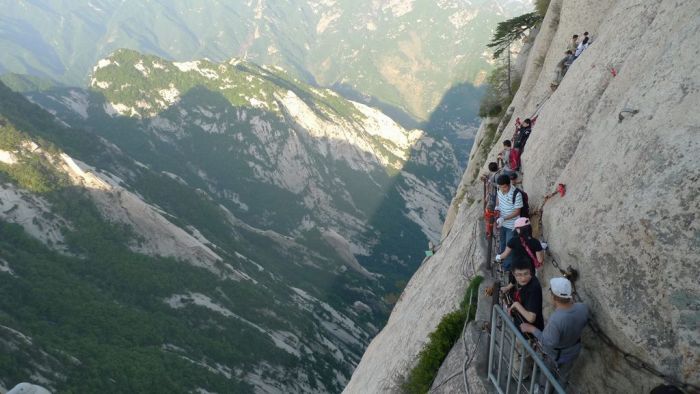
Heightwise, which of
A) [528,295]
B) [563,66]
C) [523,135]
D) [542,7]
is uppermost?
[542,7]

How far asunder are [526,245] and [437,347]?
466 cm

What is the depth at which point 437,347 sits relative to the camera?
1345cm

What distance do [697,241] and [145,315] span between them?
84172 millimetres

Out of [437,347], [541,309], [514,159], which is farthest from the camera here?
[514,159]

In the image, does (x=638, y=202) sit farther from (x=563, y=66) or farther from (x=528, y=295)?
(x=563, y=66)

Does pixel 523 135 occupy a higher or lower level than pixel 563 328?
higher

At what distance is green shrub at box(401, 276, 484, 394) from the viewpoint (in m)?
13.2

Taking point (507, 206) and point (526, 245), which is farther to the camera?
point (507, 206)

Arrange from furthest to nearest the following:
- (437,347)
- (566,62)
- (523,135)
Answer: (566,62)
(523,135)
(437,347)

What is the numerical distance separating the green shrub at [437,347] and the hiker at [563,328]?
4829 mm

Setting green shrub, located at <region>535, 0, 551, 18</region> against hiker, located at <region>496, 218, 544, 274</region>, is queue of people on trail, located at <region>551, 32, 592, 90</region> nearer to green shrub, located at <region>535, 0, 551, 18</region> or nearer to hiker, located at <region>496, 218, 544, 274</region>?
hiker, located at <region>496, 218, 544, 274</region>

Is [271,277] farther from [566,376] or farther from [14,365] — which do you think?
[566,376]

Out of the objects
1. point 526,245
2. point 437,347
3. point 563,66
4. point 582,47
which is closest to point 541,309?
point 526,245

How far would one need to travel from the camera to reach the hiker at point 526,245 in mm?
10562
